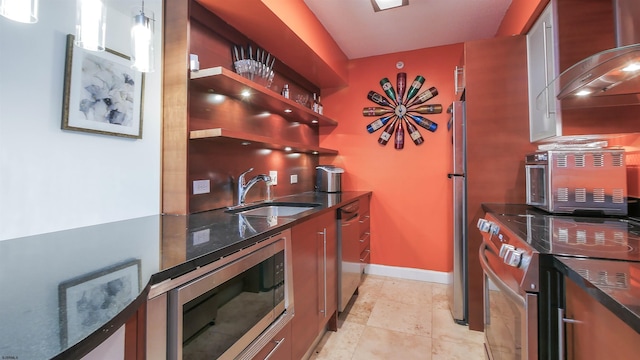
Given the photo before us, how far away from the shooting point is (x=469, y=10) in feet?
7.36

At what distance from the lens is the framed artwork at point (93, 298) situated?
1.57 ft

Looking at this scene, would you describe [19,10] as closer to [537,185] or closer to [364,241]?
[537,185]

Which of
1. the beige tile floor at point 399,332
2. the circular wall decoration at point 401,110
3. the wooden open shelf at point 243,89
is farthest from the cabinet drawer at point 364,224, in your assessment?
the wooden open shelf at point 243,89

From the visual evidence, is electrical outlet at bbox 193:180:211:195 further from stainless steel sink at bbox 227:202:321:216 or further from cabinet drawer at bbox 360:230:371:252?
cabinet drawer at bbox 360:230:371:252

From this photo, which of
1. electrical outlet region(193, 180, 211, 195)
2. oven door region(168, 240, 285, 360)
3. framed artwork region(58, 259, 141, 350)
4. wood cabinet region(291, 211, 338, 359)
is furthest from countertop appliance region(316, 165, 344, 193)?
framed artwork region(58, 259, 141, 350)

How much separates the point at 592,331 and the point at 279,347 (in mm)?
1112

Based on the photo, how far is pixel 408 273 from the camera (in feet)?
9.89

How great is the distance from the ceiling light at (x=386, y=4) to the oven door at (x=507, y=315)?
1.80 m

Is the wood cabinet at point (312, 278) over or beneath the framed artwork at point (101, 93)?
beneath

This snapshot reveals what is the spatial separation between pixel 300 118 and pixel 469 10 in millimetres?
1679

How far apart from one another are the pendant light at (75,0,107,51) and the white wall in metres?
0.27

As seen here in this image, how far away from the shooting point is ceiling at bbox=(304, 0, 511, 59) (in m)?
2.20

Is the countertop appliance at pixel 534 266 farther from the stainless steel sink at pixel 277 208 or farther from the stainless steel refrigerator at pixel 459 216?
the stainless steel sink at pixel 277 208

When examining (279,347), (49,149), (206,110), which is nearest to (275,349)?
(279,347)
